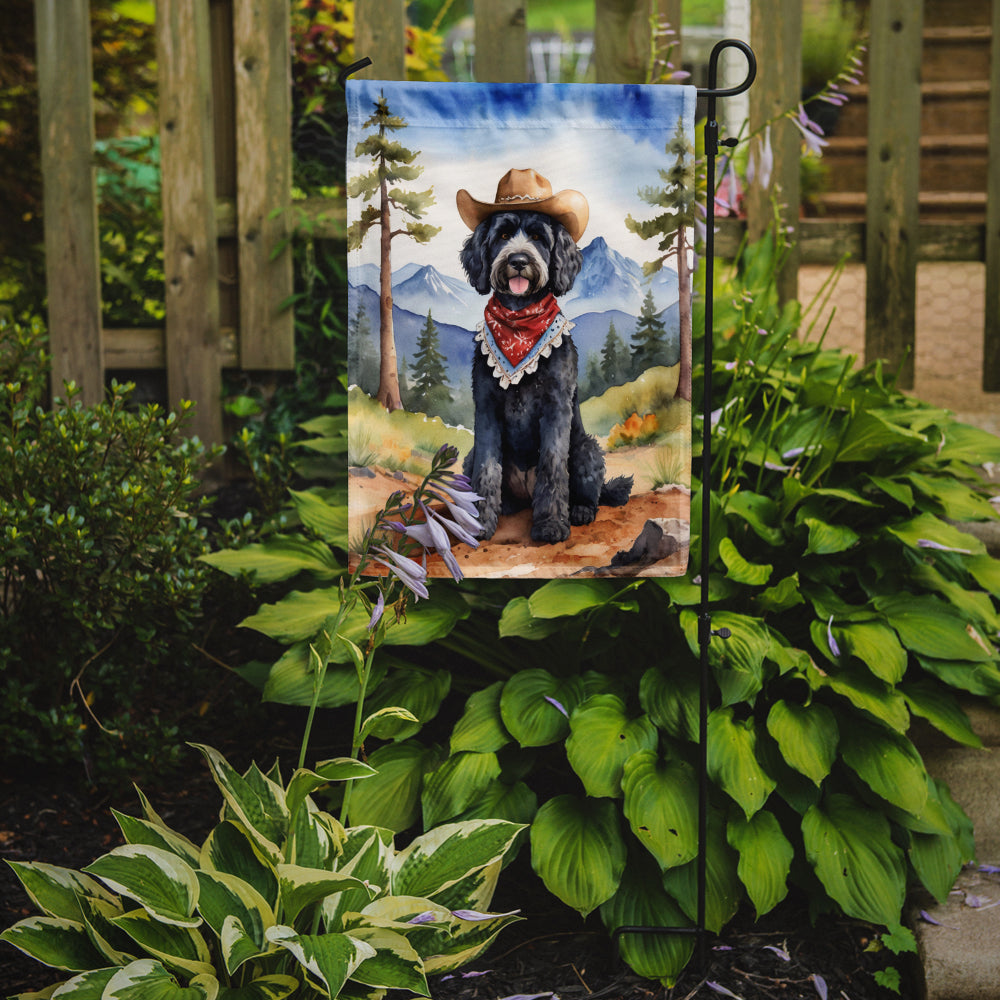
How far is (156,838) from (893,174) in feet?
9.92


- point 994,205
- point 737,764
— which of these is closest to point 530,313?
point 737,764

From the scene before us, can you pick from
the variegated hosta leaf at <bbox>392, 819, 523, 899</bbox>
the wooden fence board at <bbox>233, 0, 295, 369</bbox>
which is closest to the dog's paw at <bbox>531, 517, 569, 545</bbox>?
the variegated hosta leaf at <bbox>392, 819, 523, 899</bbox>

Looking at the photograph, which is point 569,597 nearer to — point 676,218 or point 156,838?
point 676,218

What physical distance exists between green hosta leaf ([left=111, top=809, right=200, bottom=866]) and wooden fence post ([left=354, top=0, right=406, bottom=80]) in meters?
2.34

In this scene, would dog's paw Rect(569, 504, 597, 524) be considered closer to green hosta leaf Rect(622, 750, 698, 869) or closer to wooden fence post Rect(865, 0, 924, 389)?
green hosta leaf Rect(622, 750, 698, 869)

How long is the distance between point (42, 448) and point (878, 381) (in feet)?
6.97

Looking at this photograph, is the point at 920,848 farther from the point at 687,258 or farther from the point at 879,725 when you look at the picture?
the point at 687,258

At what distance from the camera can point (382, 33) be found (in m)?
3.10

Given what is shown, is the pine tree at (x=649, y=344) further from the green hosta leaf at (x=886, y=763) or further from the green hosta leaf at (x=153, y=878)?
the green hosta leaf at (x=153, y=878)

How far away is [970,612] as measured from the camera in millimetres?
2225

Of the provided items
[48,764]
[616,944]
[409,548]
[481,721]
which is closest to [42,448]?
[48,764]

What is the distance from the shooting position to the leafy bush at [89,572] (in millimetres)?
2201

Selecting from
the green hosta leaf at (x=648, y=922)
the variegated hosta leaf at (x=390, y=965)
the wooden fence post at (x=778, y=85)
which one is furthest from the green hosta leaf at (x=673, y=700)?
the wooden fence post at (x=778, y=85)

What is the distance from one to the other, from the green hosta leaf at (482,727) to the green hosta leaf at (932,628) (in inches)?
33.4
